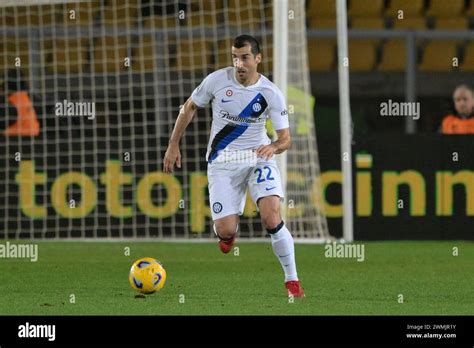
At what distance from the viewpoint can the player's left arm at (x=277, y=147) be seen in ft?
32.9

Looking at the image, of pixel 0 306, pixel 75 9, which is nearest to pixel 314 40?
pixel 75 9

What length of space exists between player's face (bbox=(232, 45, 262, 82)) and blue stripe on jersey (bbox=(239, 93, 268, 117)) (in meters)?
0.23

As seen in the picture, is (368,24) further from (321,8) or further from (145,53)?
(145,53)

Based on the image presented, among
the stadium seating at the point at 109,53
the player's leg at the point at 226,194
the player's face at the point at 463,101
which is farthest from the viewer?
the stadium seating at the point at 109,53

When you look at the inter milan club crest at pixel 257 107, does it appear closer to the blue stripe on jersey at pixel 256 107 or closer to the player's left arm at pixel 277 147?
the blue stripe on jersey at pixel 256 107

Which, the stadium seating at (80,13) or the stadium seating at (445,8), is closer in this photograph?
the stadium seating at (80,13)

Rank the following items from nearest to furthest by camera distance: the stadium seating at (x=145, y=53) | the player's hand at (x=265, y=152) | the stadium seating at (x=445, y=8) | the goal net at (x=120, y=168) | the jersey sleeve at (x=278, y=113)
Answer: the player's hand at (x=265, y=152) → the jersey sleeve at (x=278, y=113) → the goal net at (x=120, y=168) → the stadium seating at (x=145, y=53) → the stadium seating at (x=445, y=8)

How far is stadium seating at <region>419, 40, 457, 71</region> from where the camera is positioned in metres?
21.4

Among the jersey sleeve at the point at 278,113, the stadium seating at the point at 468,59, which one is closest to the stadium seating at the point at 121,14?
the stadium seating at the point at 468,59

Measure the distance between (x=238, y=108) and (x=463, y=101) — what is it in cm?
693

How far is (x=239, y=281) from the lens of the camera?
1180 cm

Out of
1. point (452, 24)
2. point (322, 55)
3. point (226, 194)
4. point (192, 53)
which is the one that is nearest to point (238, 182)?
point (226, 194)

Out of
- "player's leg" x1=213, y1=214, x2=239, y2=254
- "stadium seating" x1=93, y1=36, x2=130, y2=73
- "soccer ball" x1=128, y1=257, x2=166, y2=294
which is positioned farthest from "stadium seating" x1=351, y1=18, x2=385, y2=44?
"soccer ball" x1=128, y1=257, x2=166, y2=294
